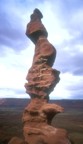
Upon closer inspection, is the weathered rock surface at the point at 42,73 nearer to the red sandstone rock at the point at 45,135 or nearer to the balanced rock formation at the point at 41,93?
the balanced rock formation at the point at 41,93

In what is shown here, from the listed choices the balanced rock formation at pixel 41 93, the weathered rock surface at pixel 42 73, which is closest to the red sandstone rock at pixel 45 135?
the balanced rock formation at pixel 41 93

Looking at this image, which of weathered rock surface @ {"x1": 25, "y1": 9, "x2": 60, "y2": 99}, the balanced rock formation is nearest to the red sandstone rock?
the balanced rock formation

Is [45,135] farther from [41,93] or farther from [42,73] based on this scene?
[42,73]

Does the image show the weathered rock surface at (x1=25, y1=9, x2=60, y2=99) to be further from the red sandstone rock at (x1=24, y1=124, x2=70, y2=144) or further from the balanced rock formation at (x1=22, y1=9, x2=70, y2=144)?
the red sandstone rock at (x1=24, y1=124, x2=70, y2=144)

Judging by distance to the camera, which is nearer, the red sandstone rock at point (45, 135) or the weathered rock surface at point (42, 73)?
the red sandstone rock at point (45, 135)

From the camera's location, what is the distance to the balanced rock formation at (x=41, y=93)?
19191 mm

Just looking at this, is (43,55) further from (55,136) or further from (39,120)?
(55,136)

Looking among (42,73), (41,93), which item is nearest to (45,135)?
(41,93)

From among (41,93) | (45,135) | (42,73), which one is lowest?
(45,135)

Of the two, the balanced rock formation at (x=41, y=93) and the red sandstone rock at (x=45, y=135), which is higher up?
the balanced rock formation at (x=41, y=93)

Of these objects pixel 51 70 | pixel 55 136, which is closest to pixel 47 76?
pixel 51 70

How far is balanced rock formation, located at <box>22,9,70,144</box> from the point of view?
19.2 metres

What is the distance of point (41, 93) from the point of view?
20672 mm

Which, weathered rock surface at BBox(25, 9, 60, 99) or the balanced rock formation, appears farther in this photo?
weathered rock surface at BBox(25, 9, 60, 99)
